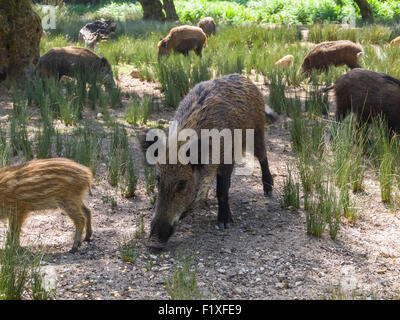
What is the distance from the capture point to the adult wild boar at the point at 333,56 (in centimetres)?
912

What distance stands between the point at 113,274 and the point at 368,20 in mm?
15272

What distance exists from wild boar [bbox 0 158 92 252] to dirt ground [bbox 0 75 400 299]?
26cm

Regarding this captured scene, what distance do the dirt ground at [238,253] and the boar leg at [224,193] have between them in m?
0.08

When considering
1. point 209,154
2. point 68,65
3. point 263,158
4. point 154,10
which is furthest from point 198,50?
point 154,10

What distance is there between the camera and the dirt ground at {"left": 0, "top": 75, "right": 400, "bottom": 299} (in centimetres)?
331

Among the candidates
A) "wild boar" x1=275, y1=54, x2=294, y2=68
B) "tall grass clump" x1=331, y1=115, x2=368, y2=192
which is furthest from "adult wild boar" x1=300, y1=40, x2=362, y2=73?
"tall grass clump" x1=331, y1=115, x2=368, y2=192

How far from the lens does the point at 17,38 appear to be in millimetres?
7996

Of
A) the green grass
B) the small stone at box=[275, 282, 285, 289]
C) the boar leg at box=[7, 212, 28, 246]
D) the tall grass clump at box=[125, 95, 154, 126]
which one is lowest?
the small stone at box=[275, 282, 285, 289]

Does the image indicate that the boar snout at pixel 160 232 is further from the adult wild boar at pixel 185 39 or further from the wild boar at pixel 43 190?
the adult wild boar at pixel 185 39

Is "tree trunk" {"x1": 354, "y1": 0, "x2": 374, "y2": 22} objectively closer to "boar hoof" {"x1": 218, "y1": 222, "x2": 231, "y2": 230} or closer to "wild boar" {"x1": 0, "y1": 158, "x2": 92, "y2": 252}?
"boar hoof" {"x1": 218, "y1": 222, "x2": 231, "y2": 230}

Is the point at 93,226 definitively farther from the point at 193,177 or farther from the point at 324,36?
the point at 324,36

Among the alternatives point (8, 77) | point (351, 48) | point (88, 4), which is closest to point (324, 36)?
point (351, 48)

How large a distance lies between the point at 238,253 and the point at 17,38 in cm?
571

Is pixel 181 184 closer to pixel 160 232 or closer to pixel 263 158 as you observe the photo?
pixel 160 232
